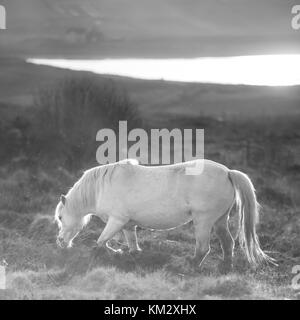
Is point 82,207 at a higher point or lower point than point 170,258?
higher

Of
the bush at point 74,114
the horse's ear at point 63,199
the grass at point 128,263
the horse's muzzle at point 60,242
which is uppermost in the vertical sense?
the bush at point 74,114

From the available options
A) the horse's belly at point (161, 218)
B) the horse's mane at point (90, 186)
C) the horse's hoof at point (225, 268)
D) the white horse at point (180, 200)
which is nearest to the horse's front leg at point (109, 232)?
the white horse at point (180, 200)

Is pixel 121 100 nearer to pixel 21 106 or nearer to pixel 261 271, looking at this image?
pixel 21 106

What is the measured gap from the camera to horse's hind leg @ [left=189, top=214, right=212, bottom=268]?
7.18 m

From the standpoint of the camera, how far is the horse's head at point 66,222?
26.2 ft

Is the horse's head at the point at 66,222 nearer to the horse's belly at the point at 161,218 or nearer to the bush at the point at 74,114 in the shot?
the horse's belly at the point at 161,218

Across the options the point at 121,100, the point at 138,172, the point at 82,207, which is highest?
the point at 121,100

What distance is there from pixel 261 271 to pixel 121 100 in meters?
12.5

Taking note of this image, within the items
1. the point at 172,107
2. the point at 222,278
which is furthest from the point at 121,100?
the point at 222,278

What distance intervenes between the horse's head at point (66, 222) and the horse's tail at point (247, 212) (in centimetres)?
221

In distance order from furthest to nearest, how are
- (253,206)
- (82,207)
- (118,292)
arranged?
(82,207) < (253,206) < (118,292)

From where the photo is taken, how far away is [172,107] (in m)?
23.8

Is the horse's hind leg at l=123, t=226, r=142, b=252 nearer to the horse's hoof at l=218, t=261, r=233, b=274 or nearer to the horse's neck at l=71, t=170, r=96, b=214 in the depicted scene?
the horse's neck at l=71, t=170, r=96, b=214

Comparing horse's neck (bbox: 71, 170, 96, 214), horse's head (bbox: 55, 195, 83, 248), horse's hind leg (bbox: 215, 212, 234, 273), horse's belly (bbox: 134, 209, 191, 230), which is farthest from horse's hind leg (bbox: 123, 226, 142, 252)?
horse's hind leg (bbox: 215, 212, 234, 273)
